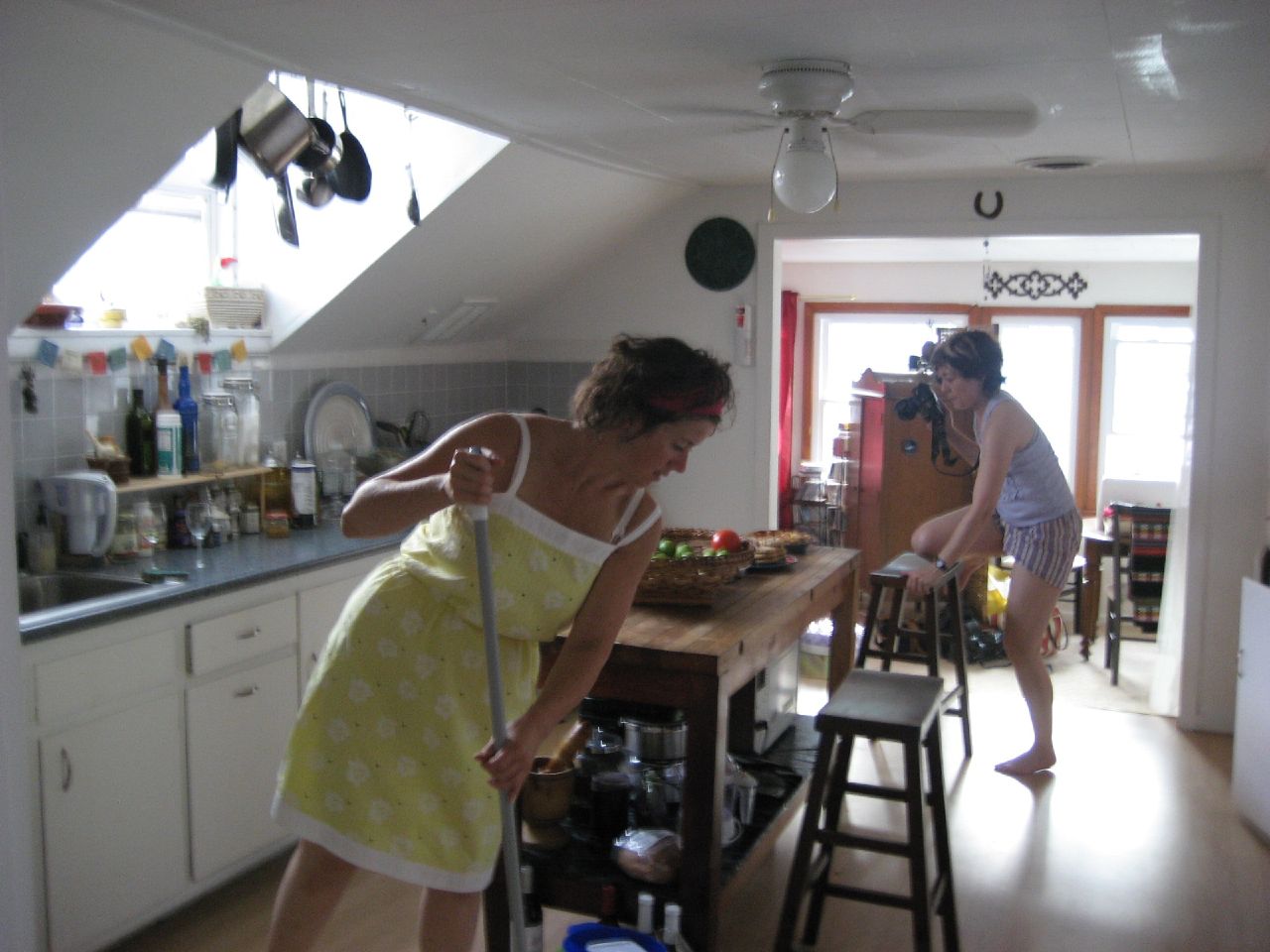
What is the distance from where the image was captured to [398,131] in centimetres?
393

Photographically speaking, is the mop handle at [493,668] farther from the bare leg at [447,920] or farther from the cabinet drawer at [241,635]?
the cabinet drawer at [241,635]

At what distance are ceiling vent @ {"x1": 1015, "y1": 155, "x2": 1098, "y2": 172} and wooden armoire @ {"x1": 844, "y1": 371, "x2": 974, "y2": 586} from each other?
5.98 ft

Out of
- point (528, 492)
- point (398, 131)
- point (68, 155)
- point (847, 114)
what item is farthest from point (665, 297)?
point (528, 492)

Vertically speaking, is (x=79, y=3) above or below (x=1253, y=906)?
above

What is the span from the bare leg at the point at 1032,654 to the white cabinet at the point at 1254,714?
1.91 ft

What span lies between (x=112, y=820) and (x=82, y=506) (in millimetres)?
847

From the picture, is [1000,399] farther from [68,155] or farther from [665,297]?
[68,155]

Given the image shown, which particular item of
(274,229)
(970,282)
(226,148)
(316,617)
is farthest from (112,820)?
(970,282)

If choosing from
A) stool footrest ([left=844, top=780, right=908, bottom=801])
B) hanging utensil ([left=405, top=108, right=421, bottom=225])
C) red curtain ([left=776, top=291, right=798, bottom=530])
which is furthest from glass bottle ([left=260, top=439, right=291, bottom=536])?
red curtain ([left=776, top=291, right=798, bottom=530])

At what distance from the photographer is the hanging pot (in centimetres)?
335

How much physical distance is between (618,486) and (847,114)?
1.71m

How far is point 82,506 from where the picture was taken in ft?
10.3

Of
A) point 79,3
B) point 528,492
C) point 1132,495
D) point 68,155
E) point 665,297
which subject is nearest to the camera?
point 528,492

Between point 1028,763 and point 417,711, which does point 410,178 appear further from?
point 1028,763
